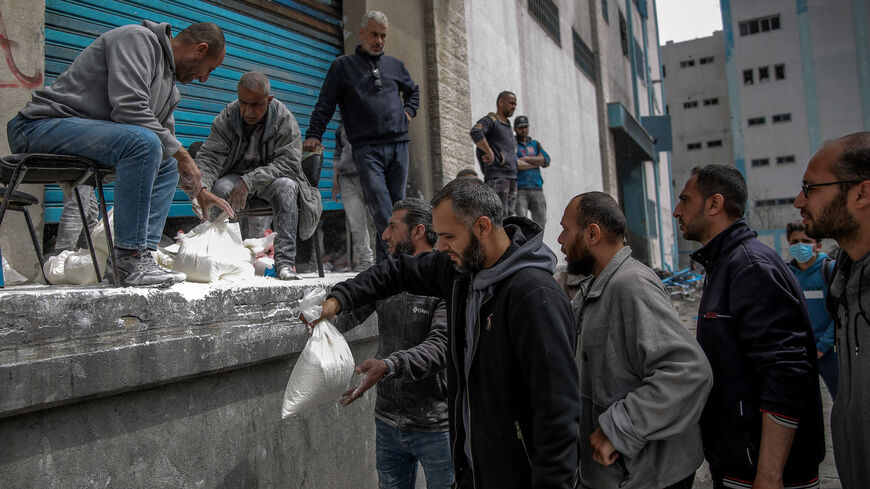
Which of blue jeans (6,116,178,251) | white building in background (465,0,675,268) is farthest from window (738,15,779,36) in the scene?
blue jeans (6,116,178,251)

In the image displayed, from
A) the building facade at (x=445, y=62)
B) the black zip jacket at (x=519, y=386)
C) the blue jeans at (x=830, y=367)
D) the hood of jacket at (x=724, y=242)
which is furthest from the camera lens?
the building facade at (x=445, y=62)

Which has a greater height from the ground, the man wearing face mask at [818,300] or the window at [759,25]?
the window at [759,25]

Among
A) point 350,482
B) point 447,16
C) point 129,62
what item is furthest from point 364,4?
point 350,482

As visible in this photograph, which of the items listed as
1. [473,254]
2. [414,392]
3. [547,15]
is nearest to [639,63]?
[547,15]

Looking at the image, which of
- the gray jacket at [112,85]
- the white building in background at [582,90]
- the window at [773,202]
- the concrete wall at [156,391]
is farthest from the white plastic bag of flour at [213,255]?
the window at [773,202]

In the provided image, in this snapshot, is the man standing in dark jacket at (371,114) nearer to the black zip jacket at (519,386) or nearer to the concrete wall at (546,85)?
the black zip jacket at (519,386)

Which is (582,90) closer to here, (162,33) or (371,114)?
(371,114)

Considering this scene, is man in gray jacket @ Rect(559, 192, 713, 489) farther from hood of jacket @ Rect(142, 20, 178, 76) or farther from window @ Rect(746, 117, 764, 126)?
window @ Rect(746, 117, 764, 126)

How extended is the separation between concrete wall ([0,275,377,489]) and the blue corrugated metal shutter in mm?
2510

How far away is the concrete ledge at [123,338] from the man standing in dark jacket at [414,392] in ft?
1.84

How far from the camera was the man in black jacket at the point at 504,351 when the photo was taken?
5.55 feet

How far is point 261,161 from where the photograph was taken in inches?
155

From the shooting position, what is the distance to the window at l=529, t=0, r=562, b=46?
11.6 metres

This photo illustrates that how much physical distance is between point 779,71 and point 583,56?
26.2 metres
